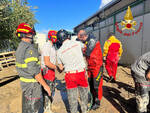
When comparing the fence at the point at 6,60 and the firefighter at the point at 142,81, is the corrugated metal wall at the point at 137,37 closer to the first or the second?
the firefighter at the point at 142,81

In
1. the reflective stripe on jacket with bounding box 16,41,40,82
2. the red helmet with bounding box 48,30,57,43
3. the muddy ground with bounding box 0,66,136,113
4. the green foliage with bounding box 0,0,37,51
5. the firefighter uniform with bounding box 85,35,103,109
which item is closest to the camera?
the reflective stripe on jacket with bounding box 16,41,40,82

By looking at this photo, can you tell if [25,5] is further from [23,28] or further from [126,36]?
[23,28]

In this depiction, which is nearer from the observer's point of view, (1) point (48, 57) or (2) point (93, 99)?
(1) point (48, 57)

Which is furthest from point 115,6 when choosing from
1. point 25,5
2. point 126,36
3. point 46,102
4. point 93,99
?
point 46,102

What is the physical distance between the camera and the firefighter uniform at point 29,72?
1.74 meters

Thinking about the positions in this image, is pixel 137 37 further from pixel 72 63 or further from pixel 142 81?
pixel 72 63

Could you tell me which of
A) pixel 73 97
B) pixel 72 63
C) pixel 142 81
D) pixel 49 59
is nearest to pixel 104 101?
pixel 73 97

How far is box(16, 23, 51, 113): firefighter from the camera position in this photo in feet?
5.71

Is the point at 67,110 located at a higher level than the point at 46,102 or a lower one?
lower

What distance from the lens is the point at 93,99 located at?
3195mm

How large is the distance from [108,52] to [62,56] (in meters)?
3.44

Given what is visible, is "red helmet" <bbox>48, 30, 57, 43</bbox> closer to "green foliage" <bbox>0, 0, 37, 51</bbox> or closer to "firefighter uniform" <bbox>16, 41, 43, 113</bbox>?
"firefighter uniform" <bbox>16, 41, 43, 113</bbox>

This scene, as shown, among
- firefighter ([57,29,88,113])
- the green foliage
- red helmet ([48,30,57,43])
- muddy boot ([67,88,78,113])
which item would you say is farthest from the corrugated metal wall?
the green foliage

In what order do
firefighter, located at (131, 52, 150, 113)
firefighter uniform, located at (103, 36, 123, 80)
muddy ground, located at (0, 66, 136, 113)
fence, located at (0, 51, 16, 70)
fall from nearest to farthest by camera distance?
1. firefighter, located at (131, 52, 150, 113)
2. muddy ground, located at (0, 66, 136, 113)
3. firefighter uniform, located at (103, 36, 123, 80)
4. fence, located at (0, 51, 16, 70)
